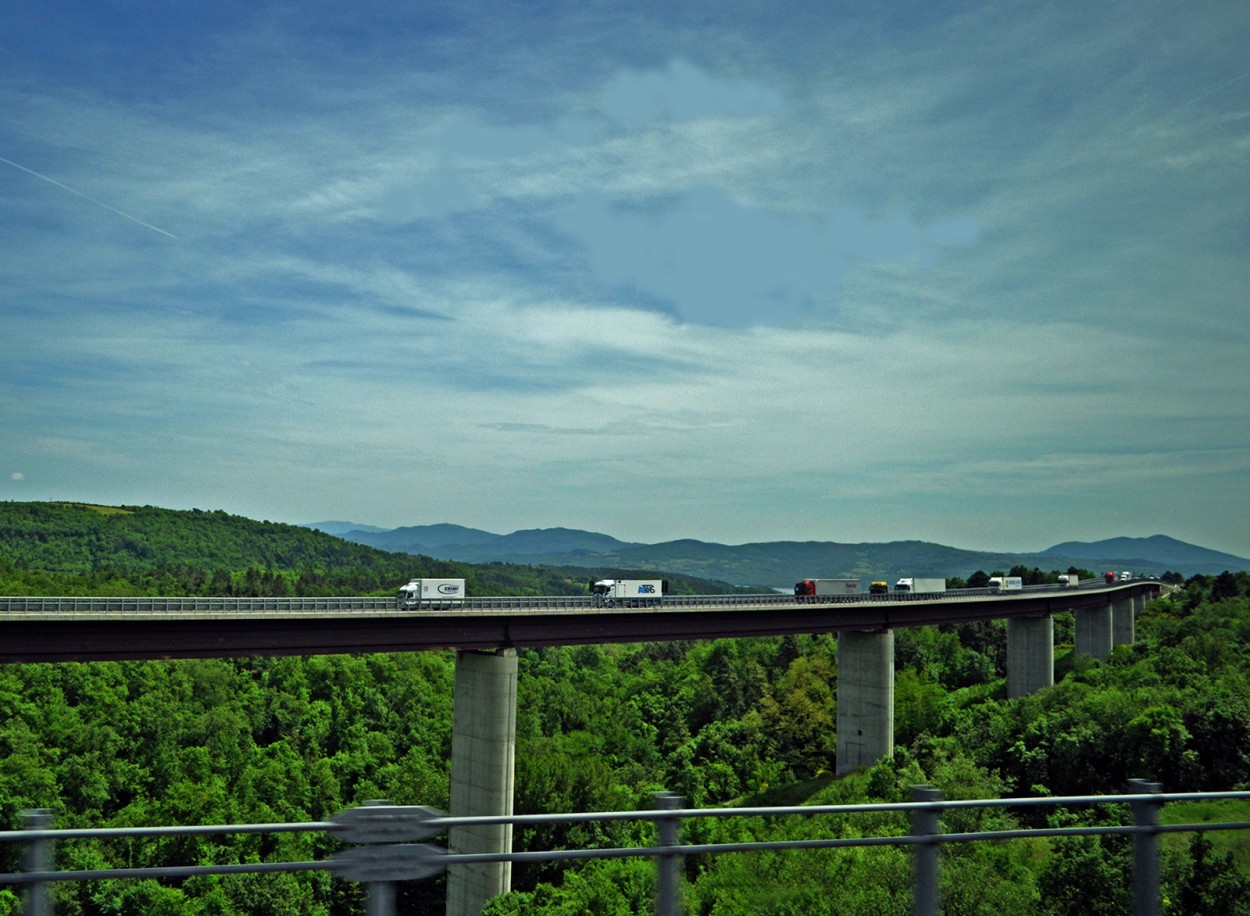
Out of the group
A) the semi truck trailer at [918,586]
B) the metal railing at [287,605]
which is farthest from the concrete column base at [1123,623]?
the metal railing at [287,605]

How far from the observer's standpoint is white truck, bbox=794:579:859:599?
72375mm

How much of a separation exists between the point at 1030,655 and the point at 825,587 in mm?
25410

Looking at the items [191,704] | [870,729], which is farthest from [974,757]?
[191,704]

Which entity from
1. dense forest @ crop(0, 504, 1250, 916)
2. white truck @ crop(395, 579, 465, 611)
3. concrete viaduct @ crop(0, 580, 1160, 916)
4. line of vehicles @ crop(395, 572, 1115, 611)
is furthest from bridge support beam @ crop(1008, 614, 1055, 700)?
→ white truck @ crop(395, 579, 465, 611)

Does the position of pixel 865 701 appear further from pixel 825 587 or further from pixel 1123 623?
pixel 1123 623

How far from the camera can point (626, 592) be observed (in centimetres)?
6450

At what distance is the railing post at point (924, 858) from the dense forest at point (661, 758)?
0.10 metres

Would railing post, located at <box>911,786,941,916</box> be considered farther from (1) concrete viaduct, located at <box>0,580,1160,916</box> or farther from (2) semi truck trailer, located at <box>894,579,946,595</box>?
(2) semi truck trailer, located at <box>894,579,946,595</box>

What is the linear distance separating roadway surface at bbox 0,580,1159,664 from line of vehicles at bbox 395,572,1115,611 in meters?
1.26

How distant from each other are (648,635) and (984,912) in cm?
4880

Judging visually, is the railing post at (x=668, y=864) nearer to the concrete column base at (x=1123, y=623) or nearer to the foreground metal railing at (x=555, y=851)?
the foreground metal railing at (x=555, y=851)

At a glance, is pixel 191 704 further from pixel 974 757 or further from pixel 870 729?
pixel 974 757

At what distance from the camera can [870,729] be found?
64000 mm

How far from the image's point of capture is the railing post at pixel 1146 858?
21.4 ft
